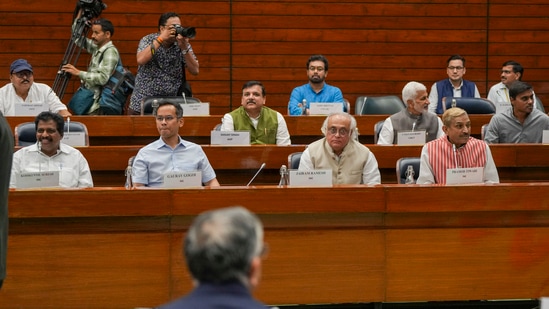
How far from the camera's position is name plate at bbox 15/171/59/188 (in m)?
4.44

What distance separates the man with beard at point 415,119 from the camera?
22.0ft

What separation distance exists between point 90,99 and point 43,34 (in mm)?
1200

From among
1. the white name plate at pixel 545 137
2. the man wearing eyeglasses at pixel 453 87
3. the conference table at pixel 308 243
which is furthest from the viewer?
the man wearing eyeglasses at pixel 453 87

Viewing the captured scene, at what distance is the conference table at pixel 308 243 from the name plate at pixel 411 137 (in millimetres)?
1956

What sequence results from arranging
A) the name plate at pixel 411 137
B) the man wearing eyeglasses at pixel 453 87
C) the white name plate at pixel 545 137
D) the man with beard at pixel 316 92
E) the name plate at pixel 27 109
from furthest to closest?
the man wearing eyeglasses at pixel 453 87
the man with beard at pixel 316 92
the name plate at pixel 27 109
the white name plate at pixel 545 137
the name plate at pixel 411 137

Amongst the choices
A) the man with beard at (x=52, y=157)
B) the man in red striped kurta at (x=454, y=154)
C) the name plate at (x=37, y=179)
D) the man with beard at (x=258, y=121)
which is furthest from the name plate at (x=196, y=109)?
the name plate at (x=37, y=179)

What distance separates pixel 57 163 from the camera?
17.7 ft

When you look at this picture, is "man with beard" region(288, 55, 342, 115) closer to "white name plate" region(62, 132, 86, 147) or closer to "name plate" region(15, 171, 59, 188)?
"white name plate" region(62, 132, 86, 147)

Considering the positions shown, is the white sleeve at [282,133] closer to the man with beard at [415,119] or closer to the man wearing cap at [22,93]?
the man with beard at [415,119]

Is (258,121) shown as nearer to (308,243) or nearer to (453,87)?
(308,243)

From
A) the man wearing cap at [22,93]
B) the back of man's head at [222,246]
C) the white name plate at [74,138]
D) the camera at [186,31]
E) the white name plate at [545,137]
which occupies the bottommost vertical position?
the back of man's head at [222,246]

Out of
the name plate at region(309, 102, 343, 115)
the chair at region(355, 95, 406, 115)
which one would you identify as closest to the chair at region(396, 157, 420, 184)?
the name plate at region(309, 102, 343, 115)

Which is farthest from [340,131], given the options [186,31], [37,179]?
[186,31]

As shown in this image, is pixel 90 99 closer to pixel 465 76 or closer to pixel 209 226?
pixel 465 76
